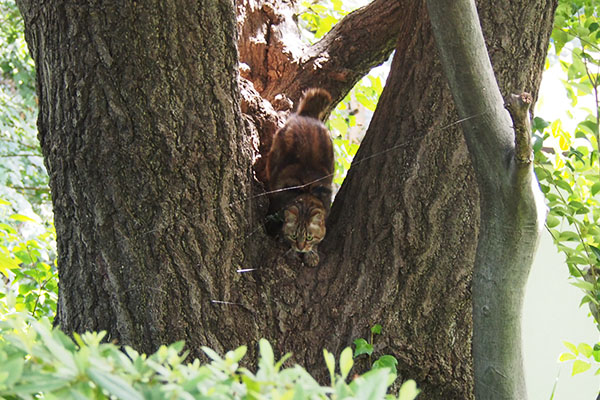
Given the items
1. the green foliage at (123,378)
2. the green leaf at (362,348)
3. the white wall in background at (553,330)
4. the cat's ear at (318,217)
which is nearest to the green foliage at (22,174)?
the cat's ear at (318,217)

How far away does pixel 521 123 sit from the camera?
4.81 ft

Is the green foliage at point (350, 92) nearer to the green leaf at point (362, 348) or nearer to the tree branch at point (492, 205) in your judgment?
the green leaf at point (362, 348)

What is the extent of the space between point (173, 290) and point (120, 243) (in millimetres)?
211

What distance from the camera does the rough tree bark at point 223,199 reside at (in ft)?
5.86

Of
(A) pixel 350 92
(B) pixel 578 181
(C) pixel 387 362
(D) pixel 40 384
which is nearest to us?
(D) pixel 40 384

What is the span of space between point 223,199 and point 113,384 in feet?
4.12

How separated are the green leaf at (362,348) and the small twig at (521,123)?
81 centimetres

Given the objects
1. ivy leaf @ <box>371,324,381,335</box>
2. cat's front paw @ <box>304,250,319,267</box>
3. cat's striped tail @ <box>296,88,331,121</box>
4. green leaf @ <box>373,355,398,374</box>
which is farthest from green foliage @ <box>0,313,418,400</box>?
cat's striped tail @ <box>296,88,331,121</box>

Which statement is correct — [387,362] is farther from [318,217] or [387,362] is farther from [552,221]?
[318,217]

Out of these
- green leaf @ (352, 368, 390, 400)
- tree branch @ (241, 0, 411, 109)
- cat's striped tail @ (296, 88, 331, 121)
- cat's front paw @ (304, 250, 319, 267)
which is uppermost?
tree branch @ (241, 0, 411, 109)

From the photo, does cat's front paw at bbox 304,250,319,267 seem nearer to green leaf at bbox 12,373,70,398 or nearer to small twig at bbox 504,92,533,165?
small twig at bbox 504,92,533,165

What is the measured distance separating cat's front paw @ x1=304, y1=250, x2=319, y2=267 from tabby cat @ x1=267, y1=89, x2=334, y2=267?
0.23m

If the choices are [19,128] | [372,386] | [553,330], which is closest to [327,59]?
[372,386]

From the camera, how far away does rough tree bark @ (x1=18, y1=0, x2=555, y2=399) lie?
179 cm
